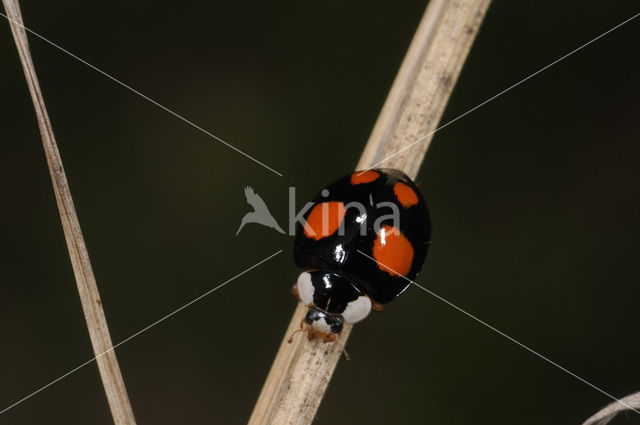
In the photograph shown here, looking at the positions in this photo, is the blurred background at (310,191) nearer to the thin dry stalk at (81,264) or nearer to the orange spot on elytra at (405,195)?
the orange spot on elytra at (405,195)

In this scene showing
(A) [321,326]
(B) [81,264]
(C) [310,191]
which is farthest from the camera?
(C) [310,191]

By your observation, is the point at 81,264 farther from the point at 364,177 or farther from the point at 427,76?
the point at 427,76

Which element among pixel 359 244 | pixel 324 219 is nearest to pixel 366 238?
pixel 359 244

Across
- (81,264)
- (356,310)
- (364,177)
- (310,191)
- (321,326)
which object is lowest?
(81,264)

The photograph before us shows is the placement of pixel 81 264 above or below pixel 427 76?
below

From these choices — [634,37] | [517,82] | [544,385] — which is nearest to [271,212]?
[517,82]

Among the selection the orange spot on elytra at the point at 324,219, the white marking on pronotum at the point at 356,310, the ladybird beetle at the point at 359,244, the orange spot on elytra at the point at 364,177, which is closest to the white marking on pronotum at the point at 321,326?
the ladybird beetle at the point at 359,244

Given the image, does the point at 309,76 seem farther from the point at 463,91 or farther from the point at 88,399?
the point at 88,399

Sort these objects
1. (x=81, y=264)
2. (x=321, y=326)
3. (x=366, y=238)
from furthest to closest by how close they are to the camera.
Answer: (x=366, y=238)
(x=321, y=326)
(x=81, y=264)
